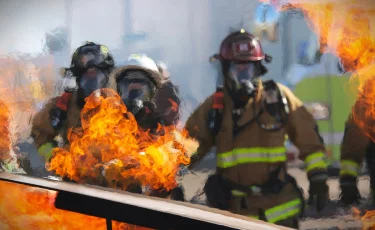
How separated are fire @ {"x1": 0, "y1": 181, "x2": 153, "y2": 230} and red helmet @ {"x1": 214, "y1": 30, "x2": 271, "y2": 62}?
47.0 inches

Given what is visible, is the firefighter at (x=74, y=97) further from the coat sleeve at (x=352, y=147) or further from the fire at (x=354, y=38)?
the coat sleeve at (x=352, y=147)

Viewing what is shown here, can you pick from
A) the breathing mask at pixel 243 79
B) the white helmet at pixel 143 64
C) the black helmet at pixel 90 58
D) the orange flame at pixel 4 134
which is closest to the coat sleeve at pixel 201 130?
the breathing mask at pixel 243 79

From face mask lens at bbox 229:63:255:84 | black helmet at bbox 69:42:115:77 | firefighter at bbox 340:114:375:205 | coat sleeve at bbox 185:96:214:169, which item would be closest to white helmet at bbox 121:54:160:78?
black helmet at bbox 69:42:115:77

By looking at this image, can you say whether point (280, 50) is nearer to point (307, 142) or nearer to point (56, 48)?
point (307, 142)

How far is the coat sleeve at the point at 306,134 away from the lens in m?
2.34

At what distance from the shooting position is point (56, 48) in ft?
9.02

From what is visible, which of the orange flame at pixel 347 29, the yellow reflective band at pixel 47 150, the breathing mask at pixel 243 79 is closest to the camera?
the orange flame at pixel 347 29

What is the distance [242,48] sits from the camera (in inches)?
93.6

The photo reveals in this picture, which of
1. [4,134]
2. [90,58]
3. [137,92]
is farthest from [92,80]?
[4,134]

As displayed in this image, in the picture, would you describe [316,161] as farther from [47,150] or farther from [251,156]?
[47,150]

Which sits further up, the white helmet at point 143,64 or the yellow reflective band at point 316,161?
the white helmet at point 143,64

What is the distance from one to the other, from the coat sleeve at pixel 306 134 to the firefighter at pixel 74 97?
95 cm

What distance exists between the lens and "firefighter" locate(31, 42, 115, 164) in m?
2.70

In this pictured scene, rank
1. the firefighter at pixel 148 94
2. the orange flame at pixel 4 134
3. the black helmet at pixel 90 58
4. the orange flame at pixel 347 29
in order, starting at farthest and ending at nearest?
the orange flame at pixel 4 134, the black helmet at pixel 90 58, the firefighter at pixel 148 94, the orange flame at pixel 347 29
